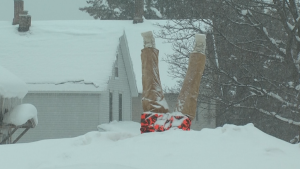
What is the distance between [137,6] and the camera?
34188 millimetres

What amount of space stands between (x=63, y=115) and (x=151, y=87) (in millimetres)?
14743

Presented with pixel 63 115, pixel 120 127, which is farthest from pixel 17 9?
pixel 120 127

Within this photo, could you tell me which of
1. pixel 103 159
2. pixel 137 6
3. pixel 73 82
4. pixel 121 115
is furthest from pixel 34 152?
pixel 137 6

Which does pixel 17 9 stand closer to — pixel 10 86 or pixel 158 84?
pixel 10 86

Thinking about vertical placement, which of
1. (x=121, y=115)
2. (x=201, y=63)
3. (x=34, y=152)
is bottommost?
(x=121, y=115)

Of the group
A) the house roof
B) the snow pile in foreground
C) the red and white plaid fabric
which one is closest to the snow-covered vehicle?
the house roof

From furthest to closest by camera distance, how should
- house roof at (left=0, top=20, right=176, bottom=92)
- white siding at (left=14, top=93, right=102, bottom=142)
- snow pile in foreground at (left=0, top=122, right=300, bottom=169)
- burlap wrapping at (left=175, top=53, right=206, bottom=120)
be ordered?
1. house roof at (left=0, top=20, right=176, bottom=92)
2. white siding at (left=14, top=93, right=102, bottom=142)
3. burlap wrapping at (left=175, top=53, right=206, bottom=120)
4. snow pile in foreground at (left=0, top=122, right=300, bottom=169)

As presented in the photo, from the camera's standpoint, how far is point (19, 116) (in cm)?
1850

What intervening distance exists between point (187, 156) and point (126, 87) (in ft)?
71.4

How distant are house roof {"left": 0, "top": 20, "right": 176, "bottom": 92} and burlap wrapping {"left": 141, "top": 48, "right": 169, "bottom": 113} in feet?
43.6

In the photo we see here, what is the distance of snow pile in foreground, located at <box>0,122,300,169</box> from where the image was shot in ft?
18.2

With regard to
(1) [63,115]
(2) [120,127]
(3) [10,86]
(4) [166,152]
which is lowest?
(2) [120,127]

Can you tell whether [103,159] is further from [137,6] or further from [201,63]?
[137,6]

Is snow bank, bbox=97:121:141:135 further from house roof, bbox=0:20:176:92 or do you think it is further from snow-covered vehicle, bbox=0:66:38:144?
snow-covered vehicle, bbox=0:66:38:144
